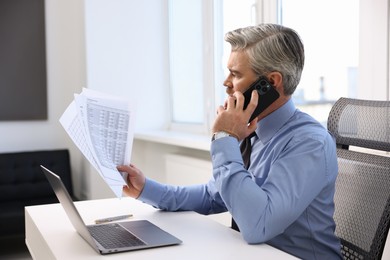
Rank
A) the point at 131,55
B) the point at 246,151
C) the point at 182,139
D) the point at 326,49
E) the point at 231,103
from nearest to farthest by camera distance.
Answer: the point at 231,103 → the point at 246,151 → the point at 326,49 → the point at 182,139 → the point at 131,55

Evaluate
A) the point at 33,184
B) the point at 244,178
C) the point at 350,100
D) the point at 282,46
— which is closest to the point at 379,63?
the point at 350,100

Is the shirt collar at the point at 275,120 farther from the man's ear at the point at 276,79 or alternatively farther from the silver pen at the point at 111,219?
the silver pen at the point at 111,219

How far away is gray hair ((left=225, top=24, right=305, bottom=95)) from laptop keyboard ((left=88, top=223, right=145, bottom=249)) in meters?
0.57

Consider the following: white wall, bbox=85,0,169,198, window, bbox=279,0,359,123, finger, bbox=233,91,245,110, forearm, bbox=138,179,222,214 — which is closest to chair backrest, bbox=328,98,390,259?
finger, bbox=233,91,245,110

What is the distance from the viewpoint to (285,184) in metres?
1.23

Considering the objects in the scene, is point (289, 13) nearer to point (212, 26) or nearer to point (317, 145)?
point (212, 26)

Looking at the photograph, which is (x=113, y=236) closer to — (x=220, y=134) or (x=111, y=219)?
(x=111, y=219)

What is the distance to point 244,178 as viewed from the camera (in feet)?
4.05

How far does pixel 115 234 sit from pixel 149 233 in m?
0.09

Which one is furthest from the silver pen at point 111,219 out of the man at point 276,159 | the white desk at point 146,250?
the man at point 276,159

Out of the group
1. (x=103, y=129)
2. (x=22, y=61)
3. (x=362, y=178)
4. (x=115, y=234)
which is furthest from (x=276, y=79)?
(x=22, y=61)

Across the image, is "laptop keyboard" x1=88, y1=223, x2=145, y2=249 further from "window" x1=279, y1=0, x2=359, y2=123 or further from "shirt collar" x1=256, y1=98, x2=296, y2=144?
"window" x1=279, y1=0, x2=359, y2=123

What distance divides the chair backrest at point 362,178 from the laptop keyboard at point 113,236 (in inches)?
22.1

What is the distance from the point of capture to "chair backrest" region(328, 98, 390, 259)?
4.05ft
